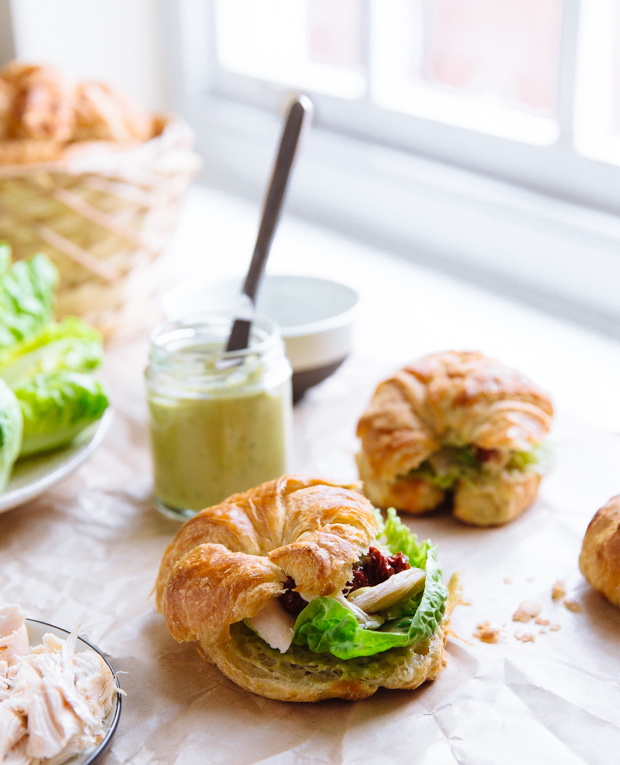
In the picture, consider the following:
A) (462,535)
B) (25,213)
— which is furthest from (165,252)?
(462,535)

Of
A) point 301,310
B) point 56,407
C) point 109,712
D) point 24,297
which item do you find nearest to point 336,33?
point 301,310

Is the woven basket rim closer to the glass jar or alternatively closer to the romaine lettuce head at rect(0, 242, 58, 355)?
the romaine lettuce head at rect(0, 242, 58, 355)

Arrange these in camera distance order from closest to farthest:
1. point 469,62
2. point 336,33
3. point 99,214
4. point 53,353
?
point 53,353
point 99,214
point 469,62
point 336,33

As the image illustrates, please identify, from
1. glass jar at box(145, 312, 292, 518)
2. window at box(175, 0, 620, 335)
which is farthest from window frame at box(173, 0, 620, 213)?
glass jar at box(145, 312, 292, 518)

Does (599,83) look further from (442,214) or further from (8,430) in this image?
(8,430)

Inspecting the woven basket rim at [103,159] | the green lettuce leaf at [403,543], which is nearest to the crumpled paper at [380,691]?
the green lettuce leaf at [403,543]

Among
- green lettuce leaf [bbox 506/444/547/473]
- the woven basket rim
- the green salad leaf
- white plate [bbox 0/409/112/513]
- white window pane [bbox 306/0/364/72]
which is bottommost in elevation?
white plate [bbox 0/409/112/513]
